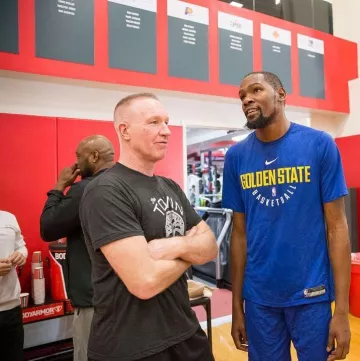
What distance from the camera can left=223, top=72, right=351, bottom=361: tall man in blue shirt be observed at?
4.98 feet

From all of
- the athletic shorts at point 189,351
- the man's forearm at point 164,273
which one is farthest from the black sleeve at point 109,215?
the athletic shorts at point 189,351

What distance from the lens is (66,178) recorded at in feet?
7.37

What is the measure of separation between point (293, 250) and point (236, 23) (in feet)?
9.44

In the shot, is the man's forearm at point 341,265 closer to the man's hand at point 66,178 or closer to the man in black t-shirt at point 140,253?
the man in black t-shirt at point 140,253

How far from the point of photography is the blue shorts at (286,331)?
152cm

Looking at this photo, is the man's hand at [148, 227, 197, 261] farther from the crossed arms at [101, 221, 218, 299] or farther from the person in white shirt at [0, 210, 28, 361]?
the person in white shirt at [0, 210, 28, 361]

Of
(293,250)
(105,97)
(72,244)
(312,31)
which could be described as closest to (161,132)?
(293,250)

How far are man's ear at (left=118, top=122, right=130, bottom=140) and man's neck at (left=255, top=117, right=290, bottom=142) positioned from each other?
0.68m

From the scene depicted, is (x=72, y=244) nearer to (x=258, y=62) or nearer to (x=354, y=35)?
(x=258, y=62)

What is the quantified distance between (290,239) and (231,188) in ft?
1.39

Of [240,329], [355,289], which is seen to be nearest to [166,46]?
[240,329]

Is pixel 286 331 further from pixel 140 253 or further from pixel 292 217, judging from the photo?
pixel 140 253

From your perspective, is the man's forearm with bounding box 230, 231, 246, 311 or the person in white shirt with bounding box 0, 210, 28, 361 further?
the person in white shirt with bounding box 0, 210, 28, 361

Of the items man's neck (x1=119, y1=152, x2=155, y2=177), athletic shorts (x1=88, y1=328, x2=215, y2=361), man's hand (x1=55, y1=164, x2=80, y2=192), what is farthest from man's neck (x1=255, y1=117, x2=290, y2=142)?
man's hand (x1=55, y1=164, x2=80, y2=192)
